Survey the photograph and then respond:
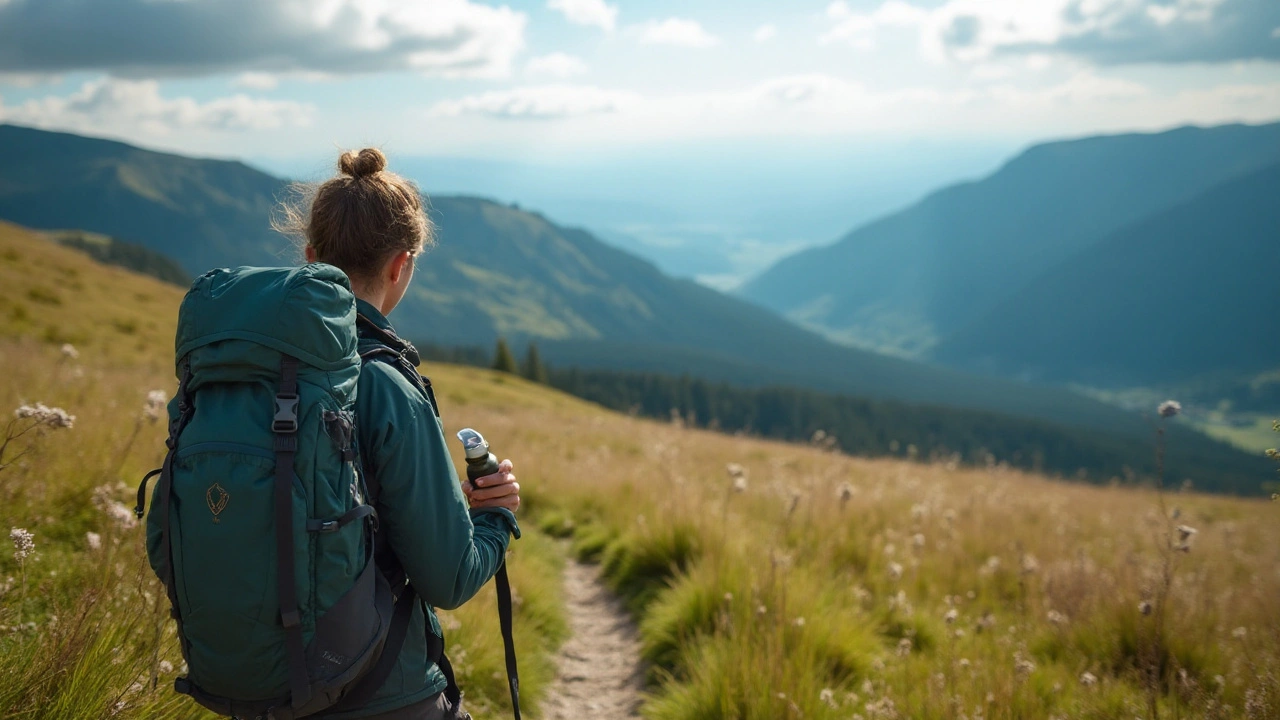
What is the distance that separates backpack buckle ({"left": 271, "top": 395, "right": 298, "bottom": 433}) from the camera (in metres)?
2.06

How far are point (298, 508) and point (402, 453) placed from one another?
351 mm

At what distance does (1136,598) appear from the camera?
19.2 ft

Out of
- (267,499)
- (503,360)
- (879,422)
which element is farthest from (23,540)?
(879,422)

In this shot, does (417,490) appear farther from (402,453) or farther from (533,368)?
(533,368)

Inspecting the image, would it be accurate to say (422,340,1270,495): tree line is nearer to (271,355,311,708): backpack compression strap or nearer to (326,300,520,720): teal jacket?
(326,300,520,720): teal jacket

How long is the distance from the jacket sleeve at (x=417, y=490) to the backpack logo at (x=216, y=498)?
1.41 ft

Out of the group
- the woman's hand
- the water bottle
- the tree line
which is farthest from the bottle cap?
the tree line

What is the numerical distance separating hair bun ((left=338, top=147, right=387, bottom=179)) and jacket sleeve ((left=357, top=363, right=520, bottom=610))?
2.52 feet

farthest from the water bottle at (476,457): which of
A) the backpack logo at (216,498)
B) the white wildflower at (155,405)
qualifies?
the white wildflower at (155,405)

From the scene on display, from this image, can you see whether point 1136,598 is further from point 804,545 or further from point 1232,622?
point 804,545

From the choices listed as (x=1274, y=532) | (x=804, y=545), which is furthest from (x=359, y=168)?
(x=1274, y=532)

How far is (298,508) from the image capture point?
6.88 feet

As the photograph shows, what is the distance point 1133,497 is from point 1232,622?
15511mm

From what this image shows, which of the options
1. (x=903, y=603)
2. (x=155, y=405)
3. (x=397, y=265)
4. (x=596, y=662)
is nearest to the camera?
(x=397, y=265)
